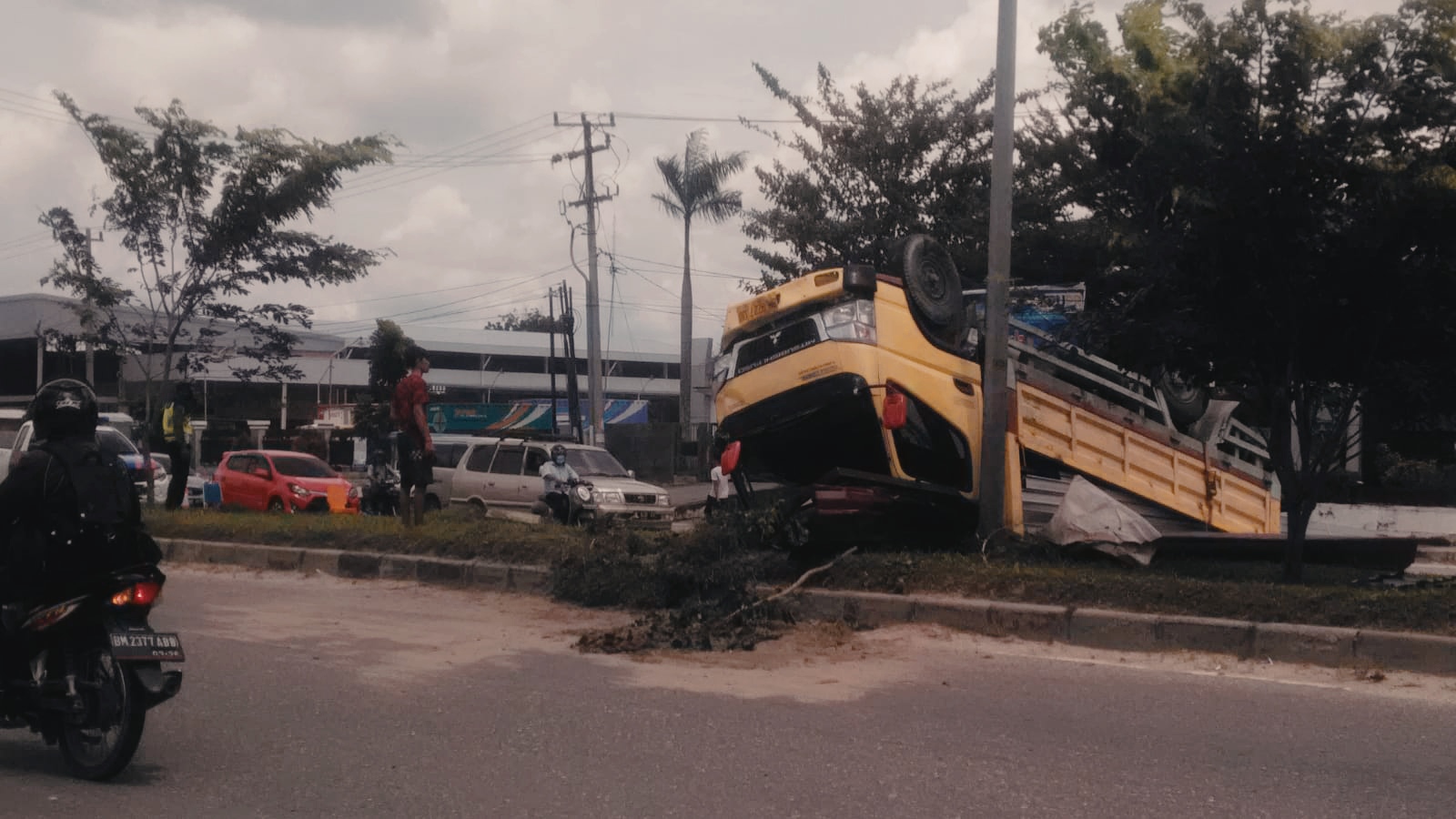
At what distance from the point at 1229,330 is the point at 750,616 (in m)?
4.23

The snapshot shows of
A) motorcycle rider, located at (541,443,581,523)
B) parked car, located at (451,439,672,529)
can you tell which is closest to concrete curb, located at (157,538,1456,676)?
motorcycle rider, located at (541,443,581,523)

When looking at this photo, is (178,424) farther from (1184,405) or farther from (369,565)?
(1184,405)

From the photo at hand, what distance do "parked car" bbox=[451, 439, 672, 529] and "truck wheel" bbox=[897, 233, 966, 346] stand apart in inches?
302

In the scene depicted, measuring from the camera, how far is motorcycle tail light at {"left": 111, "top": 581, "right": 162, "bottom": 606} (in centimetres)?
495

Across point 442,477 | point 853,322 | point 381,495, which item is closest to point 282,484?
point 381,495

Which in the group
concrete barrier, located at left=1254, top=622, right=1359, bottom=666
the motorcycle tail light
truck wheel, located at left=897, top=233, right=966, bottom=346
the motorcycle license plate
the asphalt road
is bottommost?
the asphalt road

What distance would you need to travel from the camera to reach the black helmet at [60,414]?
5117 millimetres

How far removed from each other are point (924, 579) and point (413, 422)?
529cm

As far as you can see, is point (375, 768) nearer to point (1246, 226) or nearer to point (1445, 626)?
point (1445, 626)

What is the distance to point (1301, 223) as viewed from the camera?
9.24 meters

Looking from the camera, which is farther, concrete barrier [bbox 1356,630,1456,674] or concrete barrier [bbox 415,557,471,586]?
concrete barrier [bbox 415,557,471,586]

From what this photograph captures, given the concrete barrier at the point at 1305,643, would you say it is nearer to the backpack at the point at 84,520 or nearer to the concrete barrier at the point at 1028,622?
the concrete barrier at the point at 1028,622

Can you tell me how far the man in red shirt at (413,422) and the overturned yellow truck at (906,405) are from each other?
112 inches

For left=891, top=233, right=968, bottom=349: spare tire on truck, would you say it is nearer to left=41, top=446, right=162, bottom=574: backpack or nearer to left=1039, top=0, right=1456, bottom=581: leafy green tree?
left=1039, top=0, right=1456, bottom=581: leafy green tree
